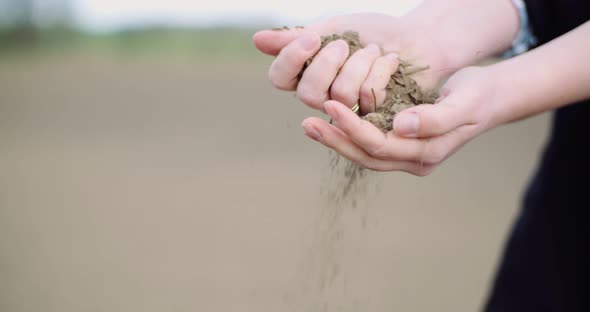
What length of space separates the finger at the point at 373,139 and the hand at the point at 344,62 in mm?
78

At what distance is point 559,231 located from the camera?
1065mm

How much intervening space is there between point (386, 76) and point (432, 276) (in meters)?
1.16

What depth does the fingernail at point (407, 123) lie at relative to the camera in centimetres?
83

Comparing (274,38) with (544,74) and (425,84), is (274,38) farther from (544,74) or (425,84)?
(544,74)

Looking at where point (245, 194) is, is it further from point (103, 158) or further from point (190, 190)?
point (103, 158)

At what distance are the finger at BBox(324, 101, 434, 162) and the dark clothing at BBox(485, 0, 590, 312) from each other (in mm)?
286

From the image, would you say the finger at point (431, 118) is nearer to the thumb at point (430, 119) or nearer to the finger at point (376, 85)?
the thumb at point (430, 119)

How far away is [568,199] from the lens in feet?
3.52

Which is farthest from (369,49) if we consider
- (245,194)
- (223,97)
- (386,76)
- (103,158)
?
(223,97)

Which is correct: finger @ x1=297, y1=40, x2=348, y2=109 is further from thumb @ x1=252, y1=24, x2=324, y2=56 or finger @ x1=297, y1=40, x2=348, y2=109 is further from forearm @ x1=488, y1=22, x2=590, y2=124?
forearm @ x1=488, y1=22, x2=590, y2=124

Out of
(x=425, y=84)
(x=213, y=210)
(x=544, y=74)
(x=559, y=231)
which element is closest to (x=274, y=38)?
(x=425, y=84)

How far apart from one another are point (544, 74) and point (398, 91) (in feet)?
0.60

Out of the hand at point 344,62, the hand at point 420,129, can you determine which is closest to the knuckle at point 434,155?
the hand at point 420,129

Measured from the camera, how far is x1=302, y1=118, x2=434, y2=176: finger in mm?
872
